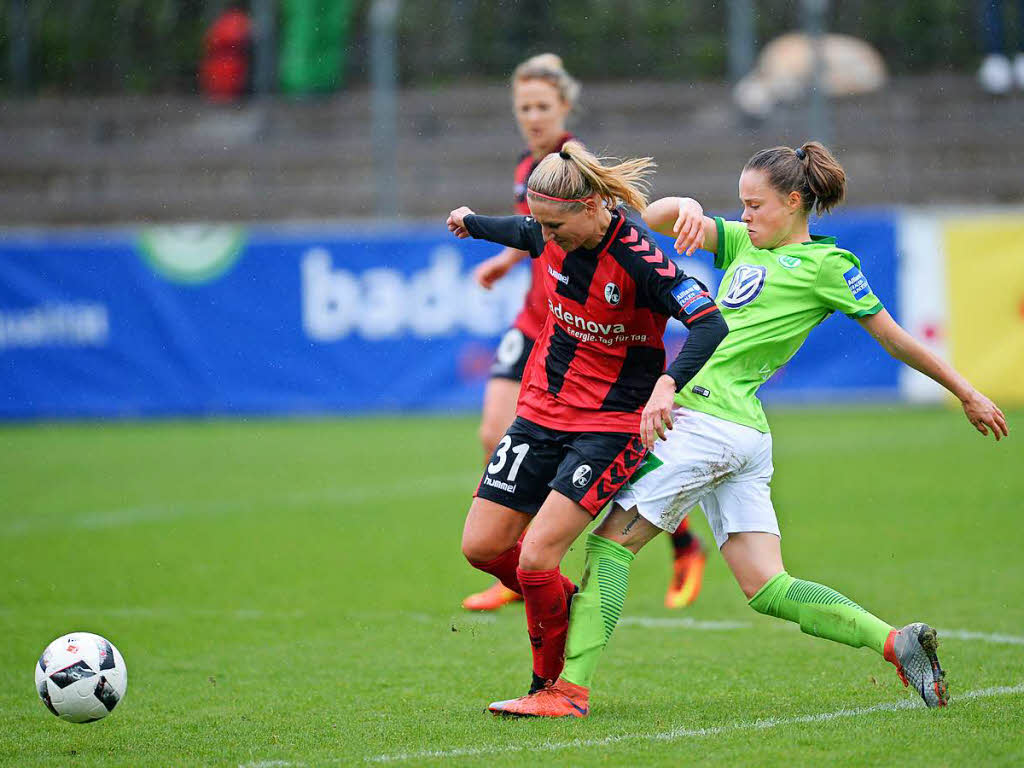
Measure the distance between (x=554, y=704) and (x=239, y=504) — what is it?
608cm

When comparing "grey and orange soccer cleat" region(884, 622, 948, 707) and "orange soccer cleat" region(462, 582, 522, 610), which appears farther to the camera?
"orange soccer cleat" region(462, 582, 522, 610)

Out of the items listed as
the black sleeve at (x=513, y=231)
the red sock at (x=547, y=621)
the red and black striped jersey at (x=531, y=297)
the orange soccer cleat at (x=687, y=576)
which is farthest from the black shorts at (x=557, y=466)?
the orange soccer cleat at (x=687, y=576)

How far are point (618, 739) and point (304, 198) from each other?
15.3 meters

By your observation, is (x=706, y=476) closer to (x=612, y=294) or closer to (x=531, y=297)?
(x=612, y=294)

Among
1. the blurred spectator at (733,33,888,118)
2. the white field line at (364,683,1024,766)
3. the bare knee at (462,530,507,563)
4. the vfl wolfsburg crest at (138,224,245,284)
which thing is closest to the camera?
the white field line at (364,683,1024,766)

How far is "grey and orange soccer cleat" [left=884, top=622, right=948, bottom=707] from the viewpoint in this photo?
449cm

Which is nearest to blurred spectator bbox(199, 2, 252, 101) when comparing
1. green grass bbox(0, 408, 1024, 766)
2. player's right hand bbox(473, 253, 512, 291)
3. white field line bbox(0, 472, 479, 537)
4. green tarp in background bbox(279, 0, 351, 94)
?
green tarp in background bbox(279, 0, 351, 94)

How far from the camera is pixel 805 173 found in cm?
477

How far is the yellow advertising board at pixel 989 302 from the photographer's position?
1424 cm

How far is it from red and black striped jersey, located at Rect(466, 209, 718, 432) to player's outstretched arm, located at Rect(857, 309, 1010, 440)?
68 centimetres

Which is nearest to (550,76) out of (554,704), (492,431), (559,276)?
(492,431)

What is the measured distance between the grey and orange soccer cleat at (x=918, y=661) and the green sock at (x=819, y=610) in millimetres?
85

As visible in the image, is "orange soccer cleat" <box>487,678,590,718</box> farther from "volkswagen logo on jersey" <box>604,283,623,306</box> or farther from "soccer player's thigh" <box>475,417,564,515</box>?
"volkswagen logo on jersey" <box>604,283,623,306</box>

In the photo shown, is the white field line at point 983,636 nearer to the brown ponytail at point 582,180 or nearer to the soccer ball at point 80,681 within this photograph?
the brown ponytail at point 582,180
